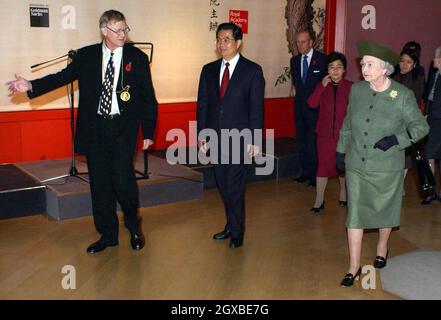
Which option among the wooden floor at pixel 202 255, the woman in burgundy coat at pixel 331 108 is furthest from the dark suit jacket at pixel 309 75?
the wooden floor at pixel 202 255

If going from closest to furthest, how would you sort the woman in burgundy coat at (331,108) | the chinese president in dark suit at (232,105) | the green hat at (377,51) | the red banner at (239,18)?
the green hat at (377,51) < the chinese president in dark suit at (232,105) < the woman in burgundy coat at (331,108) < the red banner at (239,18)

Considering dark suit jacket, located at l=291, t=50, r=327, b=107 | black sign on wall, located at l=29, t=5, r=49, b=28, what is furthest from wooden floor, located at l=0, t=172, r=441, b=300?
black sign on wall, located at l=29, t=5, r=49, b=28

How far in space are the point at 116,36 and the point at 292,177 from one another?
11.8ft

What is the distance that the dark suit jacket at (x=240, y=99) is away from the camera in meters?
4.16

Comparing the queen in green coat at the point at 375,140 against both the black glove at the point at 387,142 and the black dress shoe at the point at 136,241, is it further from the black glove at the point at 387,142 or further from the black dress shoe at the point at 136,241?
the black dress shoe at the point at 136,241

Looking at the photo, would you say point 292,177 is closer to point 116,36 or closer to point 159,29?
point 159,29

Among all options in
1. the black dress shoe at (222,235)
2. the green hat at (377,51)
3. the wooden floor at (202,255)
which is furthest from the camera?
the black dress shoe at (222,235)

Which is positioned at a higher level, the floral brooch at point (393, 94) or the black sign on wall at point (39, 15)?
the black sign on wall at point (39, 15)

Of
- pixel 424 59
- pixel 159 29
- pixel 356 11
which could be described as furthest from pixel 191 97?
pixel 424 59

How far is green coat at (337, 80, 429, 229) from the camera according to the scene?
350 centimetres

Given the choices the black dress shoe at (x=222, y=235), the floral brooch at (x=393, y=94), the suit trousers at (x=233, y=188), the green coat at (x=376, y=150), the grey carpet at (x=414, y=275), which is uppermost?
the floral brooch at (x=393, y=94)

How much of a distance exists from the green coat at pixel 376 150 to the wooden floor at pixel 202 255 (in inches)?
21.7

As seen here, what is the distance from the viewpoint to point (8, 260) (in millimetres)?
4098

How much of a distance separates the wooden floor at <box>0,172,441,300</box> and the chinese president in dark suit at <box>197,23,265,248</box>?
422 millimetres
